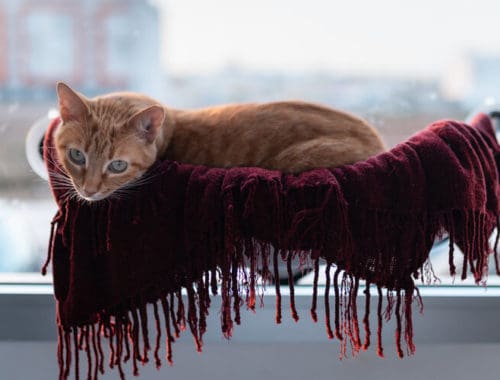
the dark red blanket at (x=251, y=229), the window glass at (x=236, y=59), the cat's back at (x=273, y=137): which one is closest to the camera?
the dark red blanket at (x=251, y=229)

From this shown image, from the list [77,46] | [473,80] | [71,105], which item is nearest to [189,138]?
[71,105]

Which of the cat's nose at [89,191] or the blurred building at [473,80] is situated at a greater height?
the blurred building at [473,80]

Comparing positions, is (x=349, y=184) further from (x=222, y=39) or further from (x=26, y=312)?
(x=26, y=312)

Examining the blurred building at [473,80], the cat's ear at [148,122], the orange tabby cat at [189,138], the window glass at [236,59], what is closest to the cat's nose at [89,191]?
the orange tabby cat at [189,138]

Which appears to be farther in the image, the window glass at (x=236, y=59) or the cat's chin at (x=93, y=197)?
the window glass at (x=236, y=59)

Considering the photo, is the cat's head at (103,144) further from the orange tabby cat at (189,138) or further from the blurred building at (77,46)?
the blurred building at (77,46)

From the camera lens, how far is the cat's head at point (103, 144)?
0.95 m

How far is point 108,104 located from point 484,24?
3.03 ft

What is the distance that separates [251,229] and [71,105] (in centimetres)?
38

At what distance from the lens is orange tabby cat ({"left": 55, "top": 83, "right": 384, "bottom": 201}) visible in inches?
38.0

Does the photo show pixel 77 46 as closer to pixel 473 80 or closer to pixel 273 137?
pixel 273 137

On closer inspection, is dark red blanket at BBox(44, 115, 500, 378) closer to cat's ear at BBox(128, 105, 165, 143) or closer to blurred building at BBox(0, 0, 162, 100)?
cat's ear at BBox(128, 105, 165, 143)

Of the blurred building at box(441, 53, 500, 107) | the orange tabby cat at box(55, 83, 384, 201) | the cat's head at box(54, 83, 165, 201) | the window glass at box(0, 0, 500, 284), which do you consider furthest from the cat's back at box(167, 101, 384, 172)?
the blurred building at box(441, 53, 500, 107)

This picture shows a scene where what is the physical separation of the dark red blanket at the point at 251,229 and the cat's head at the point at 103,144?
4 centimetres
